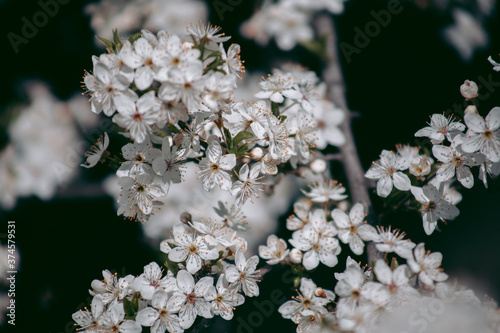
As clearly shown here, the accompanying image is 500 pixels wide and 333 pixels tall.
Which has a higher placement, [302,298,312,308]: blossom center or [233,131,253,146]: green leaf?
[233,131,253,146]: green leaf

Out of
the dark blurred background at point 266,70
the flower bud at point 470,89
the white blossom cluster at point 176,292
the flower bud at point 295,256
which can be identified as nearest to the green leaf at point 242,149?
the white blossom cluster at point 176,292

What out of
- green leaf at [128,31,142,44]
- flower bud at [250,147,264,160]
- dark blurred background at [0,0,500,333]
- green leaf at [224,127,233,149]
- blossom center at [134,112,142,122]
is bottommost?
dark blurred background at [0,0,500,333]

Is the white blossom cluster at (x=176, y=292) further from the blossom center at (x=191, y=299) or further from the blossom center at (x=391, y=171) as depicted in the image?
the blossom center at (x=391, y=171)

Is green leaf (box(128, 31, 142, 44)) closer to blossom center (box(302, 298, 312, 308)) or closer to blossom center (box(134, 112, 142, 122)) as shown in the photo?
blossom center (box(134, 112, 142, 122))

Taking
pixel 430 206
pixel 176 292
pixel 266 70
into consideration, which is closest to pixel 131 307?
pixel 176 292

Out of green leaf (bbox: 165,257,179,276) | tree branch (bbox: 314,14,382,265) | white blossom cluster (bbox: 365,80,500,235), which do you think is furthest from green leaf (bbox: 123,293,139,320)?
white blossom cluster (bbox: 365,80,500,235)

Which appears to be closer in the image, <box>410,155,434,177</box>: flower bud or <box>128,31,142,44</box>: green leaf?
<box>128,31,142,44</box>: green leaf

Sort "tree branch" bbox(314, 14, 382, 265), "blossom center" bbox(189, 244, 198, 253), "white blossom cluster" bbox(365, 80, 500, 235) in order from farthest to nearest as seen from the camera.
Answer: "tree branch" bbox(314, 14, 382, 265)
"blossom center" bbox(189, 244, 198, 253)
"white blossom cluster" bbox(365, 80, 500, 235)
